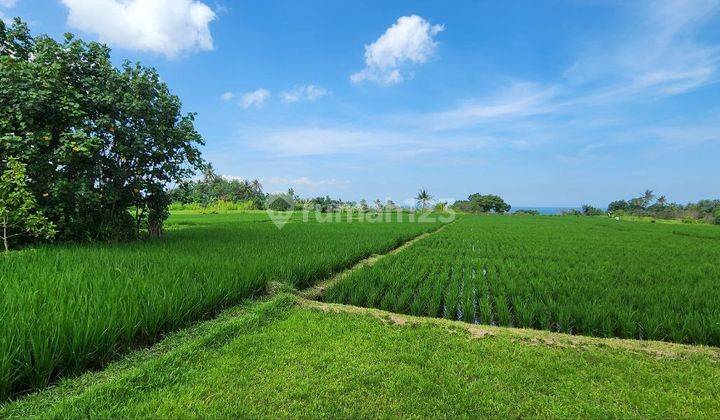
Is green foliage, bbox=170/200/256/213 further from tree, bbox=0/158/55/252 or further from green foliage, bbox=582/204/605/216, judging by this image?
green foliage, bbox=582/204/605/216

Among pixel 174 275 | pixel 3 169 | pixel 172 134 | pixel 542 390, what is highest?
pixel 172 134

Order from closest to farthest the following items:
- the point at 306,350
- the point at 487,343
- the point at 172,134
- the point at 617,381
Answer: the point at 617,381, the point at 306,350, the point at 487,343, the point at 172,134

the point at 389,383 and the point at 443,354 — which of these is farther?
the point at 443,354

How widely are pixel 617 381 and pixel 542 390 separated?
671 millimetres

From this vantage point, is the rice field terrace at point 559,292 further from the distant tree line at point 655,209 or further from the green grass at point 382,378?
the distant tree line at point 655,209

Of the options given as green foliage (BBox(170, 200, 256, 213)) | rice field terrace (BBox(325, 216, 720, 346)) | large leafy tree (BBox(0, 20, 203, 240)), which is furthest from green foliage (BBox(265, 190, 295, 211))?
rice field terrace (BBox(325, 216, 720, 346))

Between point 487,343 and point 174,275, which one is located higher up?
point 174,275

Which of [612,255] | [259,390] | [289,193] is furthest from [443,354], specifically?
[289,193]

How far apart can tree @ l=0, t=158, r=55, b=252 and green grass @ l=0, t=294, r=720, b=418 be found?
4997mm

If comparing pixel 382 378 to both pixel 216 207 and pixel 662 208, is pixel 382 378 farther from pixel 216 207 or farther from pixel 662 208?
pixel 662 208

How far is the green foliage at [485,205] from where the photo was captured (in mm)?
53312

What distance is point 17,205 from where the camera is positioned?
6273 millimetres

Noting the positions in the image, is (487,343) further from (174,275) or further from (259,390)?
(174,275)

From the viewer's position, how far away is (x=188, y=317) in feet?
12.4
